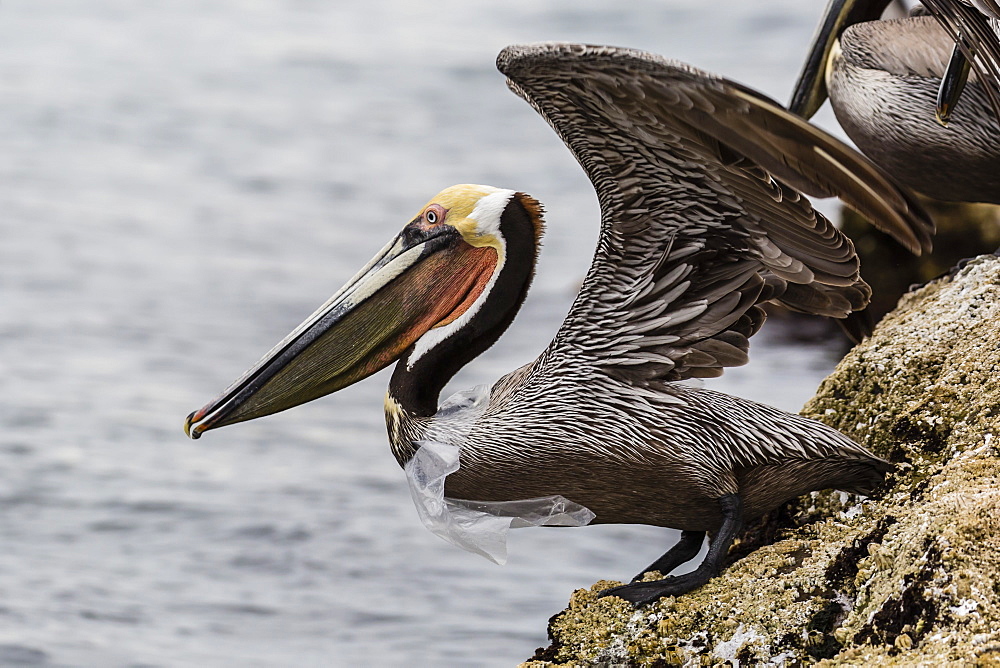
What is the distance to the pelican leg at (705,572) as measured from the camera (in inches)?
120

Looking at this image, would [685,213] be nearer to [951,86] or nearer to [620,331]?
[620,331]

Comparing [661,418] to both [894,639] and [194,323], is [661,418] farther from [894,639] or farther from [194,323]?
[194,323]

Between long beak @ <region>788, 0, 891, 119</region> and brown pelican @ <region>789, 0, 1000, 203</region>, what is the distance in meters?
0.02

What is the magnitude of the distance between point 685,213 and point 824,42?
1.81 m

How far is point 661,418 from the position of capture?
3.03m

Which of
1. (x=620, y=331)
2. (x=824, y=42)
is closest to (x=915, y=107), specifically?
(x=824, y=42)

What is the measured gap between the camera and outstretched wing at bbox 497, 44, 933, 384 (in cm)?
260

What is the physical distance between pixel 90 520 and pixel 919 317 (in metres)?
4.85

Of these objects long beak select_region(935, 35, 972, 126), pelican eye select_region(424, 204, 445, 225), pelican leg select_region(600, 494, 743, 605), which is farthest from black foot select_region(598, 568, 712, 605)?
long beak select_region(935, 35, 972, 126)

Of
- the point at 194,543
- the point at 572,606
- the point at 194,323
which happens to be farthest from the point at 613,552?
the point at 194,323

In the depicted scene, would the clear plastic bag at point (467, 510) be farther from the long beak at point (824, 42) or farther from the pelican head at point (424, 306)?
the long beak at point (824, 42)

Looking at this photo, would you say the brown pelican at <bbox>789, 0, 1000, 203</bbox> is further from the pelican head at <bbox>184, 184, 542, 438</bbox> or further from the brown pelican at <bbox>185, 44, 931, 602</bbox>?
the pelican head at <bbox>184, 184, 542, 438</bbox>

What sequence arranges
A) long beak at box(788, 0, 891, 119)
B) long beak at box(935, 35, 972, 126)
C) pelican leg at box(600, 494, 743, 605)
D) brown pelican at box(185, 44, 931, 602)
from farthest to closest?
long beak at box(788, 0, 891, 119), long beak at box(935, 35, 972, 126), pelican leg at box(600, 494, 743, 605), brown pelican at box(185, 44, 931, 602)

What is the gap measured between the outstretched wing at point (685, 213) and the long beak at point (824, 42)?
1555 mm
